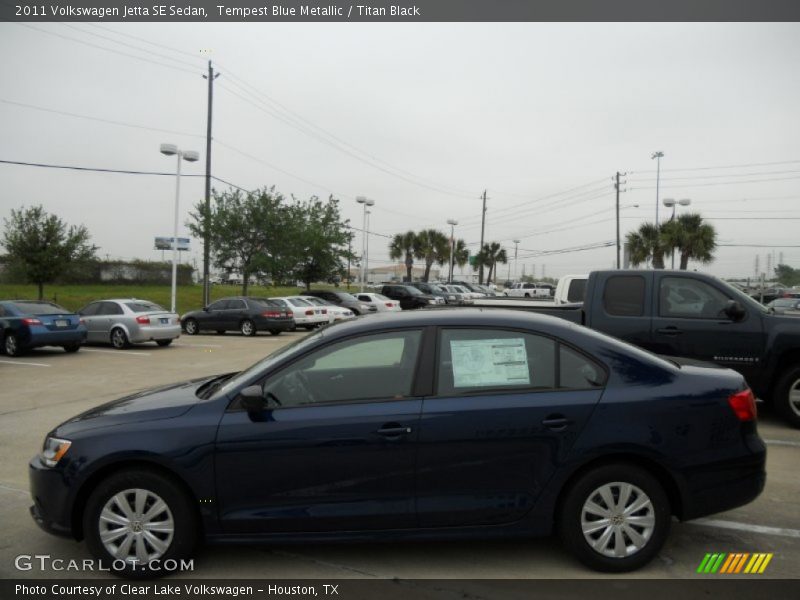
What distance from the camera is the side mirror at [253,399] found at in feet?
11.8

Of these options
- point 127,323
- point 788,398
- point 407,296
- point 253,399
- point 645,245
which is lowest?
point 788,398

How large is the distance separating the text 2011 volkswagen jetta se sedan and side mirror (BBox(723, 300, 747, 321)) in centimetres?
385

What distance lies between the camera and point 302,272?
3525 cm

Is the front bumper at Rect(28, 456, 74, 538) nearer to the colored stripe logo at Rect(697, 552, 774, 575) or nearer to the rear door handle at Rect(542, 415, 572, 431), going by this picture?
the rear door handle at Rect(542, 415, 572, 431)

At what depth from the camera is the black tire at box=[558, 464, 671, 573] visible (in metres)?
3.63

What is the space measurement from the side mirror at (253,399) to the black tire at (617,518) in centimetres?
189

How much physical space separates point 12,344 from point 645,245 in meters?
36.2

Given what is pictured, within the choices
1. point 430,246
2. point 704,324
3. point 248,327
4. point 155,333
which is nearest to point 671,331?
point 704,324

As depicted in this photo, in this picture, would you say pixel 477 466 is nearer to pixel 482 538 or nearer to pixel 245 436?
pixel 482 538

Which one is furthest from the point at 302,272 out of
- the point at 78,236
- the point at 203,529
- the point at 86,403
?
the point at 203,529

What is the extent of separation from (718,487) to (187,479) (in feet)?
10.4

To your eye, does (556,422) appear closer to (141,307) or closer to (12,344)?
(12,344)

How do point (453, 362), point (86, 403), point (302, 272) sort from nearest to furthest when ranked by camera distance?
point (453, 362) → point (86, 403) → point (302, 272)

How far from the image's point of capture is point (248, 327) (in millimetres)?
21688
